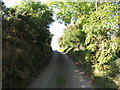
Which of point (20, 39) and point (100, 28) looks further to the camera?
point (20, 39)

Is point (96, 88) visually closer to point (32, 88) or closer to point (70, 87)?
point (70, 87)

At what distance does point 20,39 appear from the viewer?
9336mm

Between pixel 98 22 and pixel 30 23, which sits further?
pixel 30 23

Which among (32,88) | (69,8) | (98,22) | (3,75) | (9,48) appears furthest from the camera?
(69,8)

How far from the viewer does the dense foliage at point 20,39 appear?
636 centimetres

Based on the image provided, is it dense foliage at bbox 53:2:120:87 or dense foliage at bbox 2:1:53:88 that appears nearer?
dense foliage at bbox 53:2:120:87

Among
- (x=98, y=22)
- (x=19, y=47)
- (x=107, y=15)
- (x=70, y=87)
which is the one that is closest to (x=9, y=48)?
(x=19, y=47)

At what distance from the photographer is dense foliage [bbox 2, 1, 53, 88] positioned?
6.36 metres

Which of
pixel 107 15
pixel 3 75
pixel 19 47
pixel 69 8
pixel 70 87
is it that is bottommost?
pixel 70 87

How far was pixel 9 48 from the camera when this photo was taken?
7398 millimetres

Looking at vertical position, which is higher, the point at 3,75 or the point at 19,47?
the point at 19,47

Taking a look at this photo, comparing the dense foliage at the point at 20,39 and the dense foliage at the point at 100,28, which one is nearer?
the dense foliage at the point at 100,28

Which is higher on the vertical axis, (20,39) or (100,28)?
(100,28)

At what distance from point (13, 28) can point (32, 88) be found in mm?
5303
